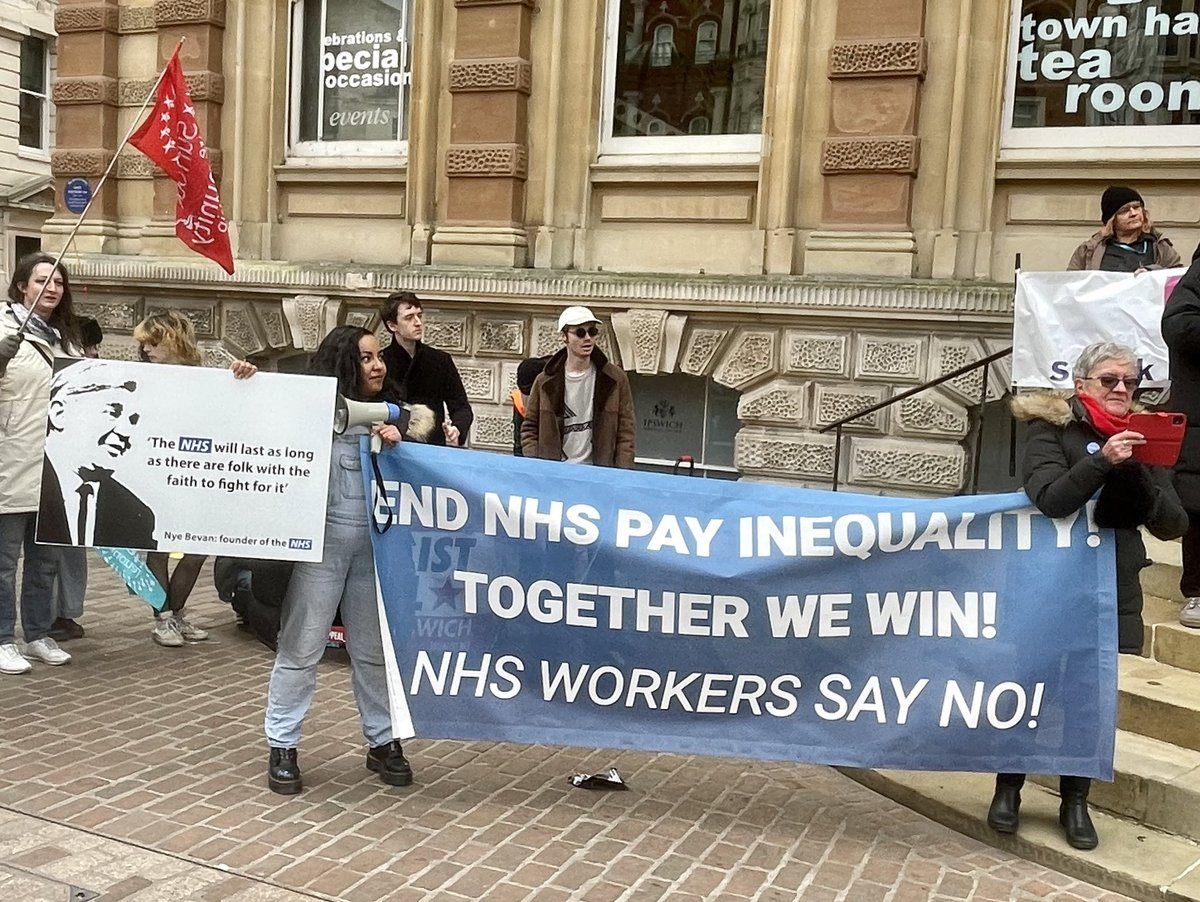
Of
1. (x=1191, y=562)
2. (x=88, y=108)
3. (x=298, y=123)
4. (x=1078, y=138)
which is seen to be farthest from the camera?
(x=88, y=108)

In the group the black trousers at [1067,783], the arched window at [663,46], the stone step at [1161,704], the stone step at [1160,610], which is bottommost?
the black trousers at [1067,783]

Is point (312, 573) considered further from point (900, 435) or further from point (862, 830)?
point (900, 435)

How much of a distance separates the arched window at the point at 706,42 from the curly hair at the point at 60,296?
611 centimetres

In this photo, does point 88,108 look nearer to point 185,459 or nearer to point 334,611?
point 185,459

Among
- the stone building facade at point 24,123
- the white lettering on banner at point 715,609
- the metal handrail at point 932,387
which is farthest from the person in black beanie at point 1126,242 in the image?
the stone building facade at point 24,123

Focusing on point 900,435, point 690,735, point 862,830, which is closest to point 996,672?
point 862,830

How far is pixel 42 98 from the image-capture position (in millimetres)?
29141

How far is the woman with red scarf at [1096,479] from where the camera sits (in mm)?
4125

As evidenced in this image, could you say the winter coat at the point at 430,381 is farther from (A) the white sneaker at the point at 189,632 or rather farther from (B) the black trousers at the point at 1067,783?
(B) the black trousers at the point at 1067,783

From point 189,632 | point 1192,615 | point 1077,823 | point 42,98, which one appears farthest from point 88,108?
point 42,98

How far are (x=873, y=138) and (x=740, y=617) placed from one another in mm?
5667

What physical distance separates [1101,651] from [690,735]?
5.27 feet

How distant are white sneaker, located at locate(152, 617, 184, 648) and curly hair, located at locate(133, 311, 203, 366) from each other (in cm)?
161

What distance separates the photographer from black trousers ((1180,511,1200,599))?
549cm
